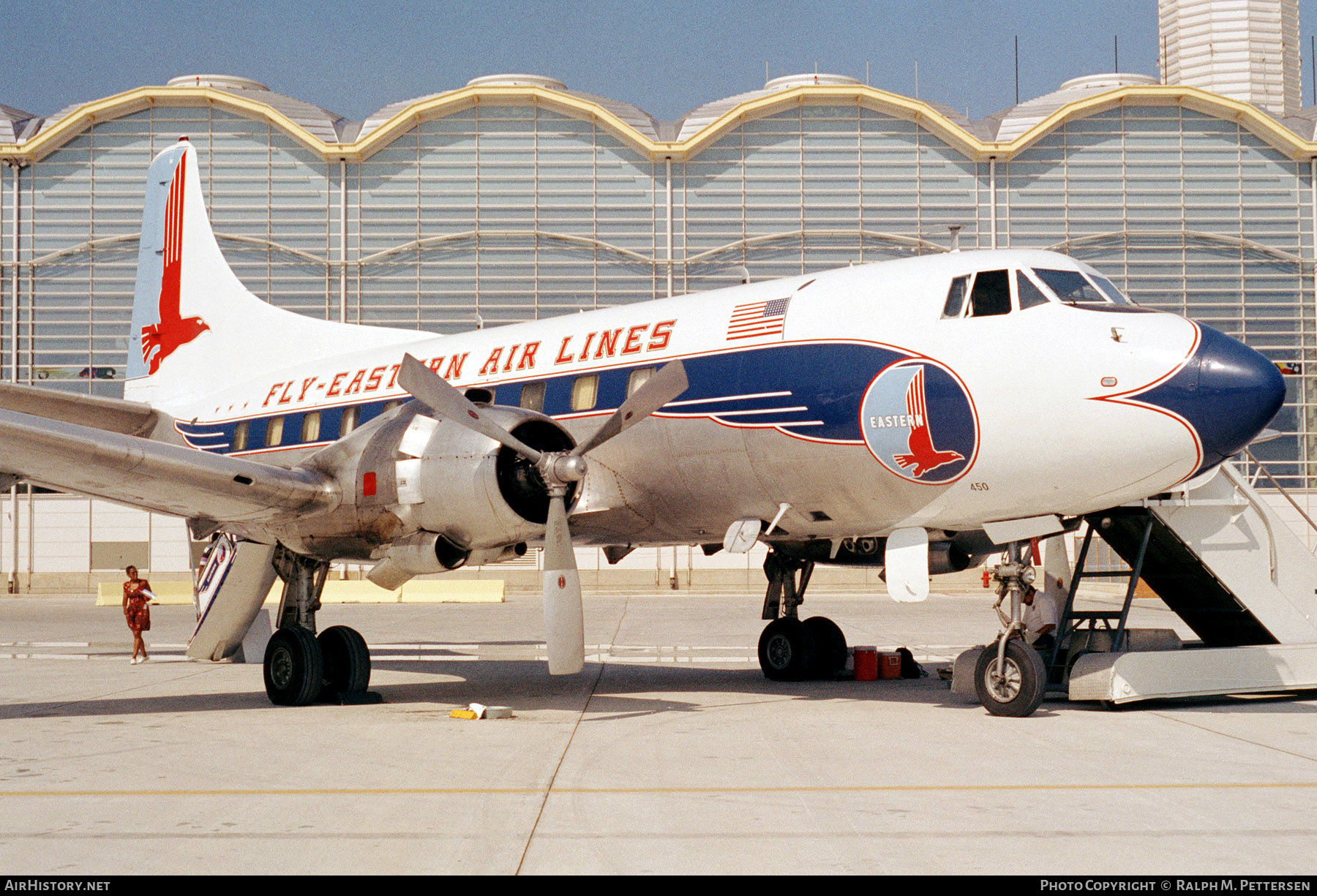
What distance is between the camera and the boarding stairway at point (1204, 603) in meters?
12.3

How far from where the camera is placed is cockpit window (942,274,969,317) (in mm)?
11430

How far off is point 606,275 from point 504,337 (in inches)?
1171

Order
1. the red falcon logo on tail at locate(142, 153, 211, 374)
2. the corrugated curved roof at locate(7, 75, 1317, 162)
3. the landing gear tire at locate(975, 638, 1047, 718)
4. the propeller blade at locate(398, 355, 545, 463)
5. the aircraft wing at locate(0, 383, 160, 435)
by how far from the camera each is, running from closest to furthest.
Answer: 1. the landing gear tire at locate(975, 638, 1047, 718)
2. the propeller blade at locate(398, 355, 545, 463)
3. the aircraft wing at locate(0, 383, 160, 435)
4. the red falcon logo on tail at locate(142, 153, 211, 374)
5. the corrugated curved roof at locate(7, 75, 1317, 162)

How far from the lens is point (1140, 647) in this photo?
1375 centimetres

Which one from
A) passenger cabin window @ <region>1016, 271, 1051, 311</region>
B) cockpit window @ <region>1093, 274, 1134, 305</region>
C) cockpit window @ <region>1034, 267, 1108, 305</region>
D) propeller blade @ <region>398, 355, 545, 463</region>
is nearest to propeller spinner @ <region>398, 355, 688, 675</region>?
propeller blade @ <region>398, 355, 545, 463</region>

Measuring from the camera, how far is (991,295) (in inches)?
447

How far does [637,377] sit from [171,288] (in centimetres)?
1095

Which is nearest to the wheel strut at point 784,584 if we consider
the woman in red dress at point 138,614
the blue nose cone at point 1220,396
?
the blue nose cone at point 1220,396

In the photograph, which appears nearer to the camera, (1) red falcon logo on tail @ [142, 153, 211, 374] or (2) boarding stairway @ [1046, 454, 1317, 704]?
(2) boarding stairway @ [1046, 454, 1317, 704]

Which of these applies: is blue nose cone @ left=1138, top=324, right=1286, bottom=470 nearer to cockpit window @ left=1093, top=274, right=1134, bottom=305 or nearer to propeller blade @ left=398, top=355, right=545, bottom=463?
cockpit window @ left=1093, top=274, right=1134, bottom=305

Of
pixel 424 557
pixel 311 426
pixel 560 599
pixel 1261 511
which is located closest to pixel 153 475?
pixel 424 557

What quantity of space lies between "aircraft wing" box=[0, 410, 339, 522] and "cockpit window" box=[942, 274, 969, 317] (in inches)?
251

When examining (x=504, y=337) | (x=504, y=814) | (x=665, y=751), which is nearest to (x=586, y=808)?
(x=504, y=814)

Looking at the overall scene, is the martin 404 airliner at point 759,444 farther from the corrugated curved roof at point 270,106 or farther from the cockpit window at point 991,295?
the corrugated curved roof at point 270,106
